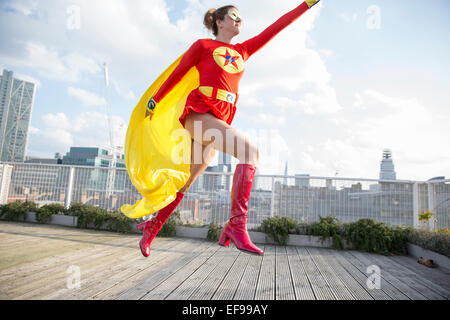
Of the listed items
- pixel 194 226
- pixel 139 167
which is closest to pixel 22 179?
pixel 194 226

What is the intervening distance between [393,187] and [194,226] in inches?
158

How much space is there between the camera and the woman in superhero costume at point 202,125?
66.0 inches

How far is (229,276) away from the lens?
8.04ft

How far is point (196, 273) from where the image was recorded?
2518mm

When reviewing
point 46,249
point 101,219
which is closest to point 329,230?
point 46,249

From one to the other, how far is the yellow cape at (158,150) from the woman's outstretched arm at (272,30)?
55cm

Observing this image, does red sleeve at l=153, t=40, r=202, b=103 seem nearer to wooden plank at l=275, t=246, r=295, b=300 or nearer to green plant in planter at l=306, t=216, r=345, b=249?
wooden plank at l=275, t=246, r=295, b=300

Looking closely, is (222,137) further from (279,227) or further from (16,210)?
(16,210)

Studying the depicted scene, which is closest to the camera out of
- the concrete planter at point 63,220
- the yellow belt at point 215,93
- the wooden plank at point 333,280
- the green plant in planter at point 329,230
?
the yellow belt at point 215,93

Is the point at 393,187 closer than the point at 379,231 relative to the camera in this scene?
No

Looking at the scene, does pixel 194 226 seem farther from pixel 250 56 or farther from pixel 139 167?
pixel 250 56

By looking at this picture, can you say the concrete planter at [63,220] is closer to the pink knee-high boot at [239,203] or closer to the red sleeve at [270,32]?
the pink knee-high boot at [239,203]

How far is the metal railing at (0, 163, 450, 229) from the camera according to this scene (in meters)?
4.77

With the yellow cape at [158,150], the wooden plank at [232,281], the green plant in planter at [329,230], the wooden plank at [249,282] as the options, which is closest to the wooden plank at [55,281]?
the yellow cape at [158,150]
